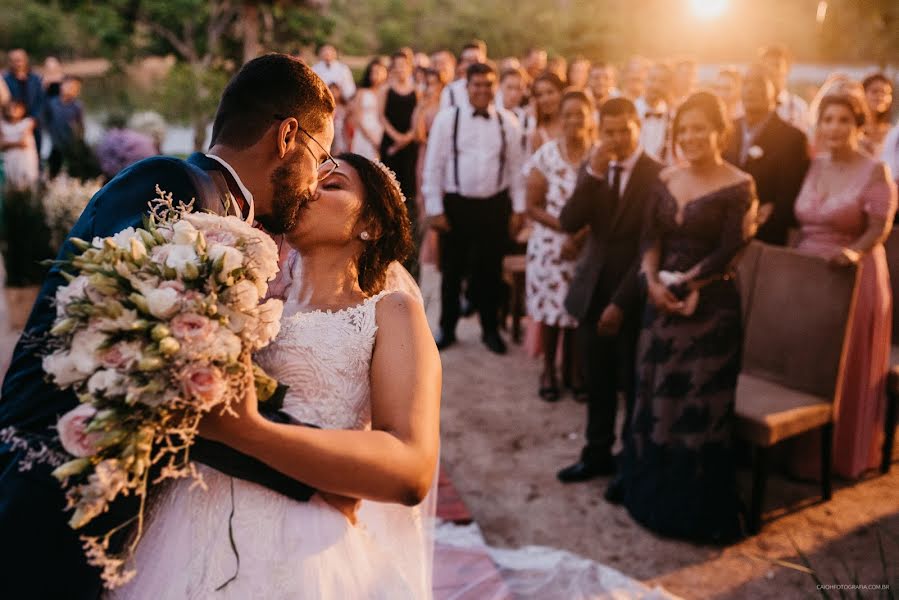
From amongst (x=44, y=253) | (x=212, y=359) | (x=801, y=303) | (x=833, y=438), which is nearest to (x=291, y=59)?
(x=212, y=359)

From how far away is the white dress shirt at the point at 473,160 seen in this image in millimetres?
6902

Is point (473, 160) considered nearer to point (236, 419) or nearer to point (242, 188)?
point (242, 188)

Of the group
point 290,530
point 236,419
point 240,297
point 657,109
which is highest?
point 657,109

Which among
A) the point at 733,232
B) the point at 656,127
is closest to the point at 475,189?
the point at 656,127

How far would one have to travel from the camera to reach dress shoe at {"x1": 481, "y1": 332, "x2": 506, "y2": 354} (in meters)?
7.19

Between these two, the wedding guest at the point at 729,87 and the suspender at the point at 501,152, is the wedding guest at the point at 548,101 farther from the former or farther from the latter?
the wedding guest at the point at 729,87

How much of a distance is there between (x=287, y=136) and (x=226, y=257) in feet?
3.14

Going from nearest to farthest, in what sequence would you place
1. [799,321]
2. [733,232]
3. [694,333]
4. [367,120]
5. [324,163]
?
[324,163]
[733,232]
[694,333]
[799,321]
[367,120]

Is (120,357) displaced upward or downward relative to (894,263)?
upward

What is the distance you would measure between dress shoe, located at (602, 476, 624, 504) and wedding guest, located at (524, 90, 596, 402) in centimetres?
126

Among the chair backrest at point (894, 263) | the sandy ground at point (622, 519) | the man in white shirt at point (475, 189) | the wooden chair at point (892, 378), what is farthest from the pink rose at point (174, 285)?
the man in white shirt at point (475, 189)

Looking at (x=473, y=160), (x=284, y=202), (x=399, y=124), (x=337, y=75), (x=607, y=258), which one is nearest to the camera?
(x=284, y=202)

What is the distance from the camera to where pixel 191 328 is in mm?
1379

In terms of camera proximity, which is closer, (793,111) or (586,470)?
(586,470)
